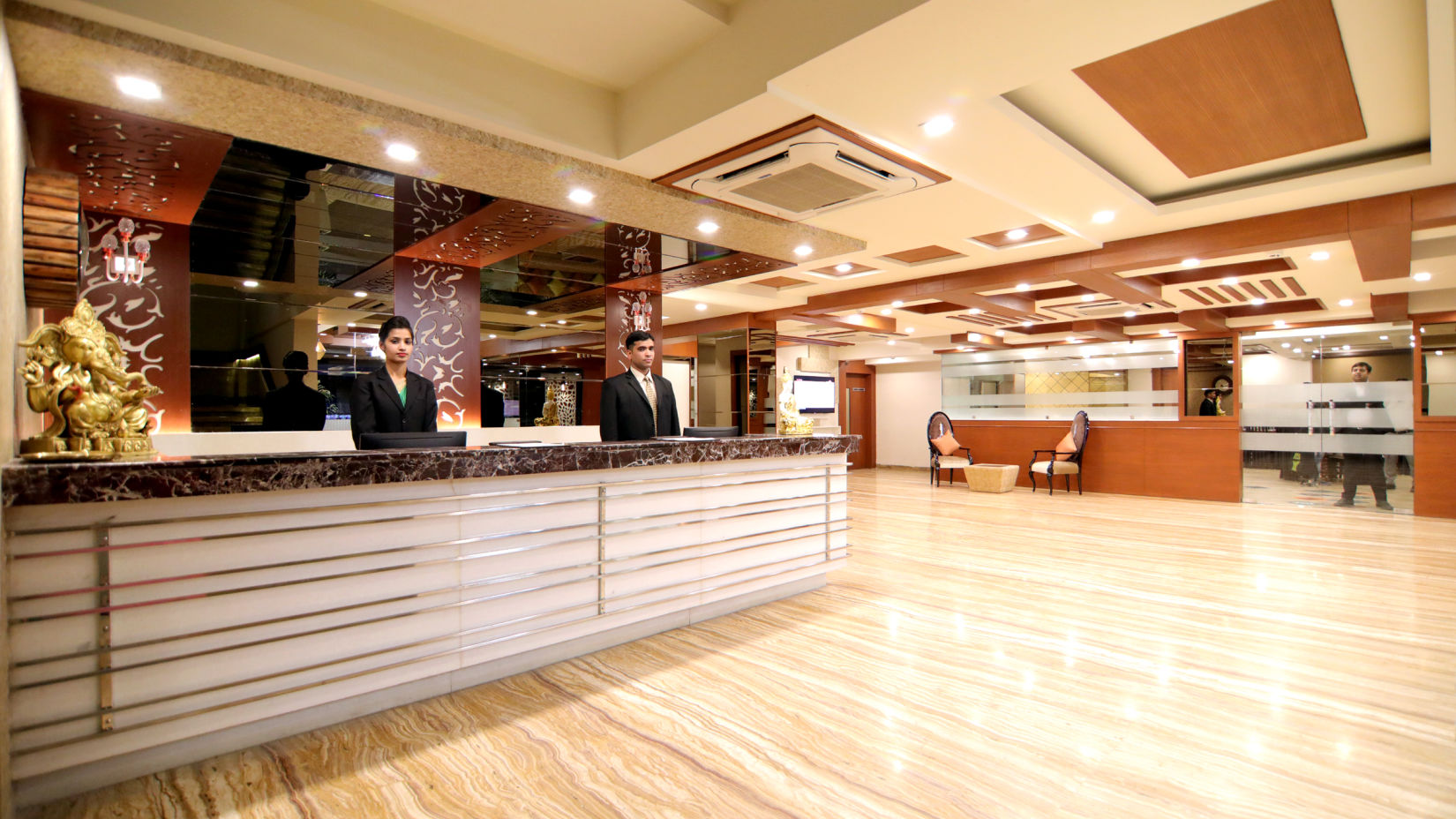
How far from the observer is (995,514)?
8422 millimetres

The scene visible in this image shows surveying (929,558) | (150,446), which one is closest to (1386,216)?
(929,558)

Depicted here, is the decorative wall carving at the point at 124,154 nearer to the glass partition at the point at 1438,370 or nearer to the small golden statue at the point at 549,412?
the small golden statue at the point at 549,412

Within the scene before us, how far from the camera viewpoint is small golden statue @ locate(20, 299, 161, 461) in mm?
2068

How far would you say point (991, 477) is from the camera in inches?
433

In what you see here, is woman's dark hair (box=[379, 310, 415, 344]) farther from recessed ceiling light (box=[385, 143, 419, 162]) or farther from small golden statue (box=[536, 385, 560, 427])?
small golden statue (box=[536, 385, 560, 427])

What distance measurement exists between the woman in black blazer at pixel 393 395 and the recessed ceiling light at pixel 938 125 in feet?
10.2

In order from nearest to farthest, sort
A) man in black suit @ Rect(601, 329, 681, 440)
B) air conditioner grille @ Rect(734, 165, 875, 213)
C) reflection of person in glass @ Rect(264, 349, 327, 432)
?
air conditioner grille @ Rect(734, 165, 875, 213)
man in black suit @ Rect(601, 329, 681, 440)
reflection of person in glass @ Rect(264, 349, 327, 432)

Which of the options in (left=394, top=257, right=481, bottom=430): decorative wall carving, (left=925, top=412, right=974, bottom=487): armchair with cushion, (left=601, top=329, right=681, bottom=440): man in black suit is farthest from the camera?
(left=925, top=412, right=974, bottom=487): armchair with cushion

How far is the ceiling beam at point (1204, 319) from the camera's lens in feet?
31.0

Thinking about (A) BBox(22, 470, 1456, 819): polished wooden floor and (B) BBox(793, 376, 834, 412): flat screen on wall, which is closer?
(A) BBox(22, 470, 1456, 819): polished wooden floor

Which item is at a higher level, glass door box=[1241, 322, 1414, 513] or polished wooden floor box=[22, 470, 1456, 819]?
glass door box=[1241, 322, 1414, 513]

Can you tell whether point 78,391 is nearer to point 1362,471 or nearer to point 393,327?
point 393,327

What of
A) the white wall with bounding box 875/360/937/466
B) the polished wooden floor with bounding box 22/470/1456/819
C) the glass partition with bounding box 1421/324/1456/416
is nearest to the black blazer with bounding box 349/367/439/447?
the polished wooden floor with bounding box 22/470/1456/819

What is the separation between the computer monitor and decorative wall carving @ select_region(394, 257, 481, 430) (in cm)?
270
